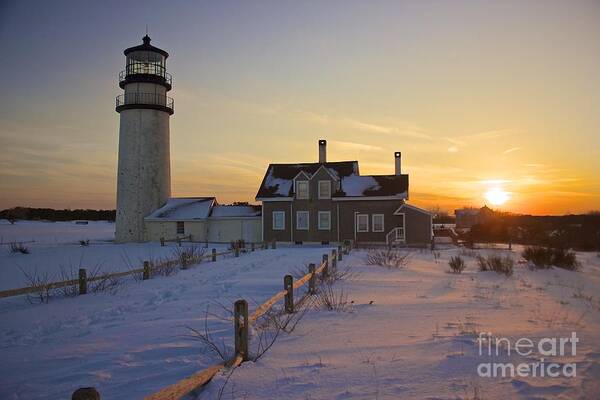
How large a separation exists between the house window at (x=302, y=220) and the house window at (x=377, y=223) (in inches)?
200

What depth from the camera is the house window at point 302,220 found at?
3103 centimetres

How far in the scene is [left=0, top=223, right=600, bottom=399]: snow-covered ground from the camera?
14.1 ft

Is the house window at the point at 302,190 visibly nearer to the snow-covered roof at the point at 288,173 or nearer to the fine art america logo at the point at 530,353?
the snow-covered roof at the point at 288,173

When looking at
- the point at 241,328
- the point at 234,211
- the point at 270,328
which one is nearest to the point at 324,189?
the point at 234,211

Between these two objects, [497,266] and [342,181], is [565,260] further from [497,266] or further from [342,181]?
[342,181]

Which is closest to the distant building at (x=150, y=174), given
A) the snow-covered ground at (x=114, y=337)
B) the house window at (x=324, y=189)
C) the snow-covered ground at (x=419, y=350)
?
the house window at (x=324, y=189)

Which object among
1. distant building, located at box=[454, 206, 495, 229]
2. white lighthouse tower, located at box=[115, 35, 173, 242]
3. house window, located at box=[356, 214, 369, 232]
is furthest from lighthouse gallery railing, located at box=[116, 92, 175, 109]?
distant building, located at box=[454, 206, 495, 229]

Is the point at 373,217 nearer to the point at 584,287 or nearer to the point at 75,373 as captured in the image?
the point at 584,287

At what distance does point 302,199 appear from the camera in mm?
31109

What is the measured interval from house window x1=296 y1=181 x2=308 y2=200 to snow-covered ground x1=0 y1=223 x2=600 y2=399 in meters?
20.0

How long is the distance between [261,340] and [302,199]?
25.3 metres

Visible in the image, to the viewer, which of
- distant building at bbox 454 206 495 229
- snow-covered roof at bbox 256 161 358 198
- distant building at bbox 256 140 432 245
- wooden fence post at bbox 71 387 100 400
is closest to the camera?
wooden fence post at bbox 71 387 100 400

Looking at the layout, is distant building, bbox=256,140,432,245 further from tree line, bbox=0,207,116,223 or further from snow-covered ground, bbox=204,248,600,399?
tree line, bbox=0,207,116,223

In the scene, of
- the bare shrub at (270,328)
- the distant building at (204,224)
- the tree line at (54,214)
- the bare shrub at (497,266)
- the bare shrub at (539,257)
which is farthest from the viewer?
the tree line at (54,214)
